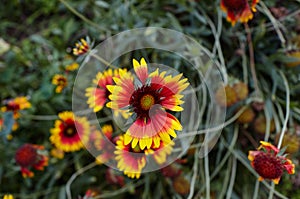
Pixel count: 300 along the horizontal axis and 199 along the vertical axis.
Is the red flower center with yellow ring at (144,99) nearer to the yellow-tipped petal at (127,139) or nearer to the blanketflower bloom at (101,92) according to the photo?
the yellow-tipped petal at (127,139)

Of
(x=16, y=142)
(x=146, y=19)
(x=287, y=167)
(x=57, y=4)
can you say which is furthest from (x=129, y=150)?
(x=57, y=4)

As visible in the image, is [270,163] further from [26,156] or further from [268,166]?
[26,156]

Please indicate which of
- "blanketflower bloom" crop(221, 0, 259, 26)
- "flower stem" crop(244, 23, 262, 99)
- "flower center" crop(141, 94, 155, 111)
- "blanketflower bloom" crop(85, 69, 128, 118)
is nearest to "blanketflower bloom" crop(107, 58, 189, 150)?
"flower center" crop(141, 94, 155, 111)

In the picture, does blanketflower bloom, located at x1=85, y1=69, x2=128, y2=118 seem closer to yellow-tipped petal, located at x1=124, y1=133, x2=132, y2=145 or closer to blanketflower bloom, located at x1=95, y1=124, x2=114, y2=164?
blanketflower bloom, located at x1=95, y1=124, x2=114, y2=164

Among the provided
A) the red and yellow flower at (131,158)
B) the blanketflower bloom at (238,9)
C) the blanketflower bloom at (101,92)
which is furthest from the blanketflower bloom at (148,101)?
the blanketflower bloom at (238,9)

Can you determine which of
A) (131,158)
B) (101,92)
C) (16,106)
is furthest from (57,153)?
(131,158)

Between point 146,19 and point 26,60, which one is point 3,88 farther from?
point 146,19
